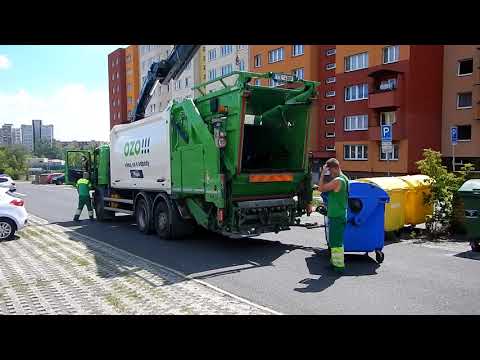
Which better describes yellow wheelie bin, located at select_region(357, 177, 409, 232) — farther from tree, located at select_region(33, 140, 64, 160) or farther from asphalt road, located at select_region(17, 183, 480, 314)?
tree, located at select_region(33, 140, 64, 160)

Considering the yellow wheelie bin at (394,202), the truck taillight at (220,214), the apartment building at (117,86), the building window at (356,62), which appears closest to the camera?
the truck taillight at (220,214)

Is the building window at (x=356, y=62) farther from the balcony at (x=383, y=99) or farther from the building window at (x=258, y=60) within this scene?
the building window at (x=258, y=60)

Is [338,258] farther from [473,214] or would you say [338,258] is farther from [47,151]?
[47,151]

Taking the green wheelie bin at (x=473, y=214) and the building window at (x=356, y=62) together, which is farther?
the building window at (x=356, y=62)

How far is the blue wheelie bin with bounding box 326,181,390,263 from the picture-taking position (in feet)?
22.7

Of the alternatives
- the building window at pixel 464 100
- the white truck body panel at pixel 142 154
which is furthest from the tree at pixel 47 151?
the white truck body panel at pixel 142 154

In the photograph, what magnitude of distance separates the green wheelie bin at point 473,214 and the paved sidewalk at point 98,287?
493cm

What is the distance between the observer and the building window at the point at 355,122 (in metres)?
30.3

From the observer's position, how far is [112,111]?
74688 millimetres

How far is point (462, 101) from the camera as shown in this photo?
2820cm

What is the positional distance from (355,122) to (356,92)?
7.12 ft

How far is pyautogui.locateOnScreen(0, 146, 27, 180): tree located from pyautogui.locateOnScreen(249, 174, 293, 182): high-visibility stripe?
6797 centimetres
